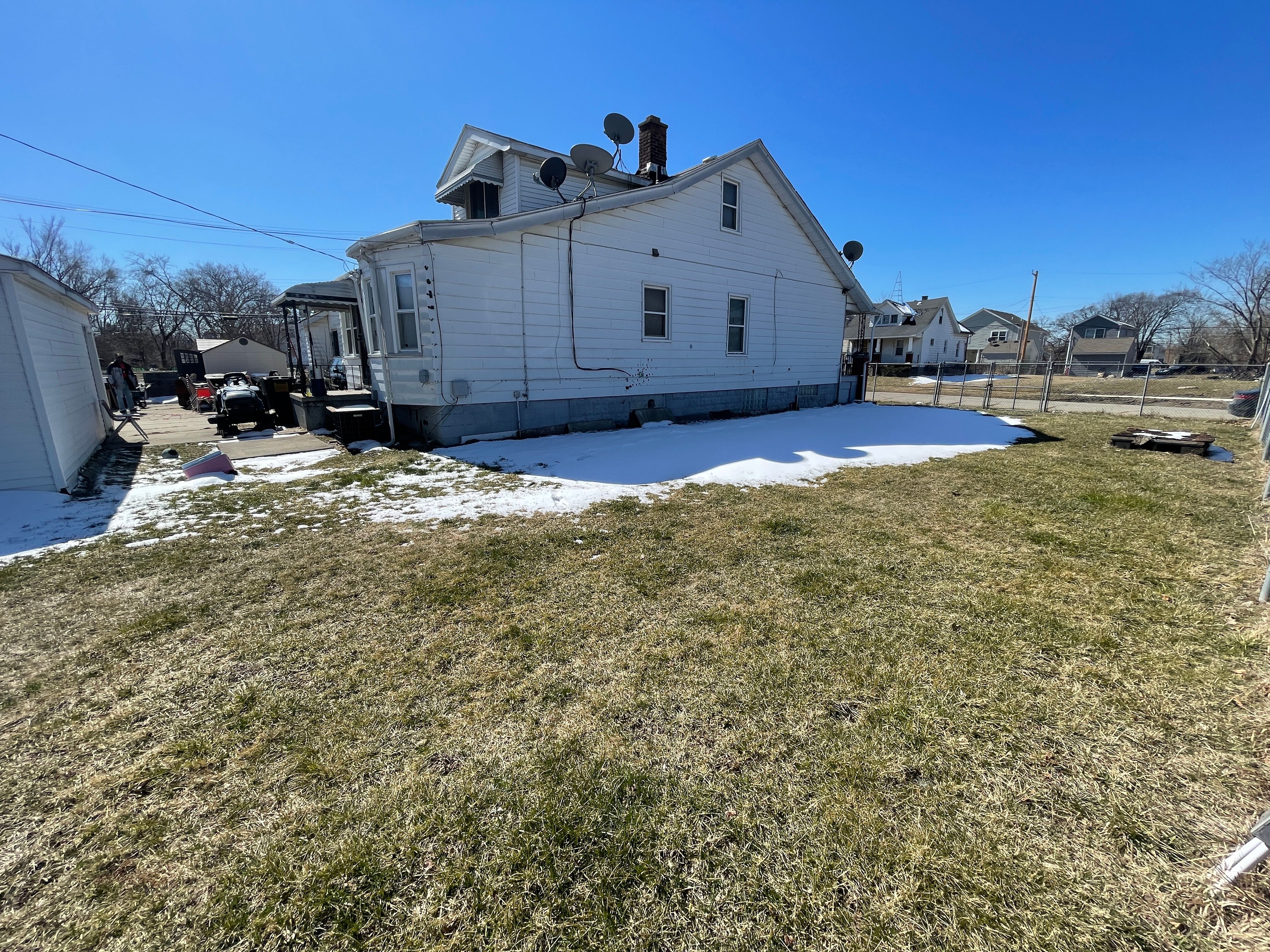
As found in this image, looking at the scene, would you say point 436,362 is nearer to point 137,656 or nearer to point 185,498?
point 185,498

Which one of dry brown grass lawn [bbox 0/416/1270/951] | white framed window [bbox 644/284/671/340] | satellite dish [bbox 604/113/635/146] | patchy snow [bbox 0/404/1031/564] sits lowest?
dry brown grass lawn [bbox 0/416/1270/951]

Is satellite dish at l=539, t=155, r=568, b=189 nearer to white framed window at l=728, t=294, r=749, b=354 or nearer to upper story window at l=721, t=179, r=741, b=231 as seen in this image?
upper story window at l=721, t=179, r=741, b=231

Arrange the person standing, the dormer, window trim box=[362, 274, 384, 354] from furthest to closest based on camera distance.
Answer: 1. the person standing
2. the dormer
3. window trim box=[362, 274, 384, 354]

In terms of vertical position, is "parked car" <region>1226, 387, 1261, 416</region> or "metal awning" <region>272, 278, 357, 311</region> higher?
"metal awning" <region>272, 278, 357, 311</region>

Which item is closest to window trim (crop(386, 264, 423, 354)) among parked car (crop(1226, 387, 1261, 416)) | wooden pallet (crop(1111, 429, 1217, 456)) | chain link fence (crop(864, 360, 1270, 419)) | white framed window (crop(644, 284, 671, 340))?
white framed window (crop(644, 284, 671, 340))

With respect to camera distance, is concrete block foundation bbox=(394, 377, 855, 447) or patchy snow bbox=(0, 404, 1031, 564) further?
concrete block foundation bbox=(394, 377, 855, 447)

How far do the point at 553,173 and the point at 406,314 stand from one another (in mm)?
3805

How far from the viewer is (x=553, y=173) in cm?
948

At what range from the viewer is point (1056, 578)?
12.6ft

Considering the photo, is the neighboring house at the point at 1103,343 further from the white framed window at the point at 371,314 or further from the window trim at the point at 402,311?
the white framed window at the point at 371,314

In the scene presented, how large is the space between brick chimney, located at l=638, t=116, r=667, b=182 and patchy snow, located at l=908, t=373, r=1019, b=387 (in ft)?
81.6

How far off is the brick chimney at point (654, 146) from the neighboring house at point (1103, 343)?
48684 mm

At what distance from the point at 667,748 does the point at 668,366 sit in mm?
10464

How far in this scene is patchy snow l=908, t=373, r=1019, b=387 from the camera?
111 feet
